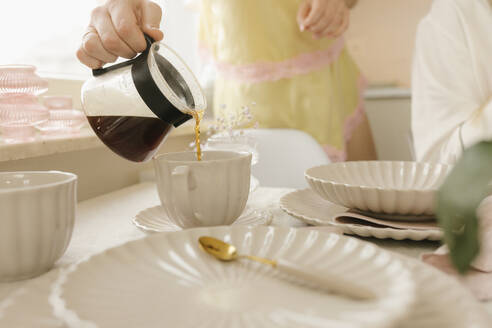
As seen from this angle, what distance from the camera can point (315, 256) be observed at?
308 millimetres

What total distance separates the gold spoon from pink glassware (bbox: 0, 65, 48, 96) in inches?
23.2

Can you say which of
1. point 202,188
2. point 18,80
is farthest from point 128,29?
point 18,80

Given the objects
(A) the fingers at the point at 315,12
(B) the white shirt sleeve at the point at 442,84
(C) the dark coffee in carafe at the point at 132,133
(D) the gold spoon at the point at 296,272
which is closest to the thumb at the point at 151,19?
(C) the dark coffee in carafe at the point at 132,133

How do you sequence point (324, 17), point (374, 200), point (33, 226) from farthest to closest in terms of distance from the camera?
point (324, 17) → point (374, 200) → point (33, 226)

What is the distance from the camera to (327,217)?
522 mm

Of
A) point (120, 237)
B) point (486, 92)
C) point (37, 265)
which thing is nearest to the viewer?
point (37, 265)

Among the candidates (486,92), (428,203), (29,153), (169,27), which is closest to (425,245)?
(428,203)

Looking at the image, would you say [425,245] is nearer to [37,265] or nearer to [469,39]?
[37,265]

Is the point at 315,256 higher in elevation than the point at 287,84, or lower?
lower

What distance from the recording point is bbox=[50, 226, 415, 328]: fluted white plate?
227mm

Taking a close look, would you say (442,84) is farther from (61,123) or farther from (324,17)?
(61,123)

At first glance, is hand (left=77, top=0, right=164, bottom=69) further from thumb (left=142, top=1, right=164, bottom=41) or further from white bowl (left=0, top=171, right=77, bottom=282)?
white bowl (left=0, top=171, right=77, bottom=282)

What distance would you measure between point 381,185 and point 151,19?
16.5 inches

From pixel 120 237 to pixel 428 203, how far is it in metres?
0.36
